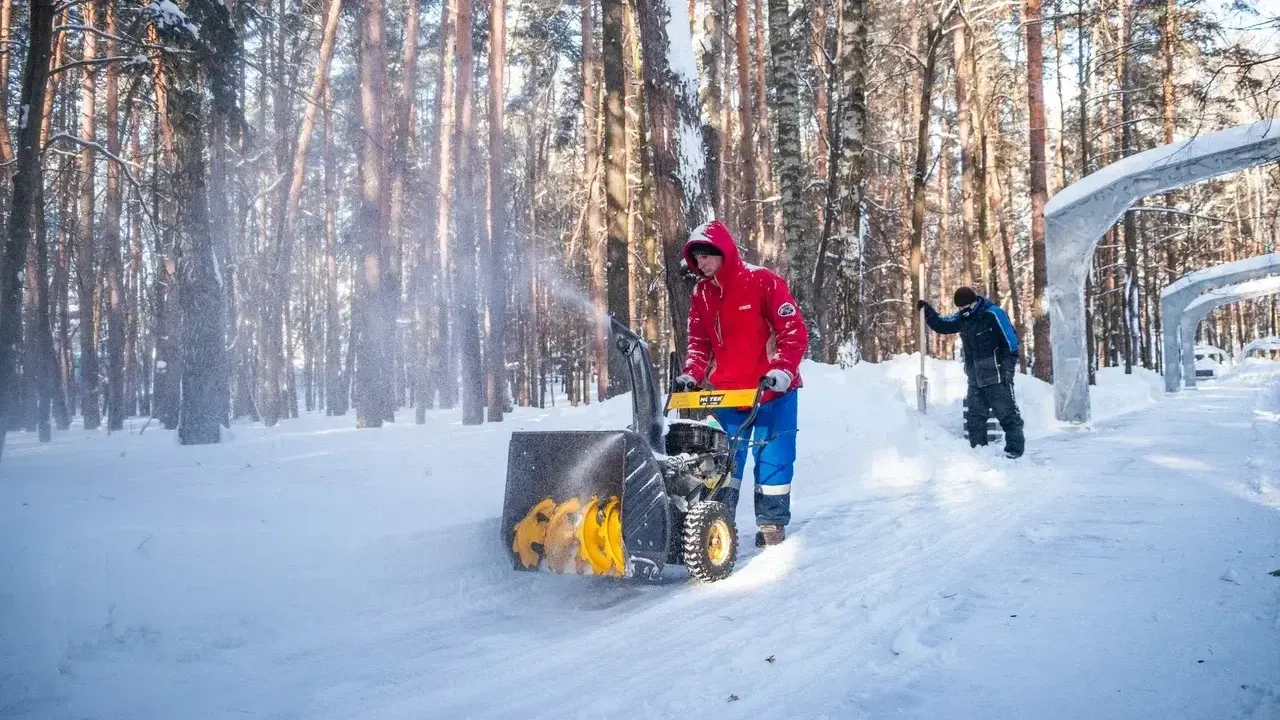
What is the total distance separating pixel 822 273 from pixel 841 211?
1004 mm

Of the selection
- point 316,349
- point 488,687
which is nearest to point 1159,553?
point 488,687

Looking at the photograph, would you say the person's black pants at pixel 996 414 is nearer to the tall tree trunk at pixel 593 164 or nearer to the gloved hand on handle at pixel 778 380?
the gloved hand on handle at pixel 778 380

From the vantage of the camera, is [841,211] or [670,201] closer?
[670,201]

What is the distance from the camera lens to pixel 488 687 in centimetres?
271

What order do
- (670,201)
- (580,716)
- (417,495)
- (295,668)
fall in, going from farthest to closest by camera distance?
1. (670,201)
2. (417,495)
3. (295,668)
4. (580,716)

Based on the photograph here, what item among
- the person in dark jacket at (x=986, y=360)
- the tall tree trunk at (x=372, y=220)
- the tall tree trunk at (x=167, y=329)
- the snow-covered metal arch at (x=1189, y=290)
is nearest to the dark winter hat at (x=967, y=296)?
the person in dark jacket at (x=986, y=360)

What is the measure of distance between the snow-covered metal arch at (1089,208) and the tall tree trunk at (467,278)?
1104cm

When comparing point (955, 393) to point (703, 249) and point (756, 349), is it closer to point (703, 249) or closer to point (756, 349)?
point (756, 349)

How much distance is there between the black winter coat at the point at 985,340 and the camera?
8.82 m

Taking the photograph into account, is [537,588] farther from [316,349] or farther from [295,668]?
[316,349]

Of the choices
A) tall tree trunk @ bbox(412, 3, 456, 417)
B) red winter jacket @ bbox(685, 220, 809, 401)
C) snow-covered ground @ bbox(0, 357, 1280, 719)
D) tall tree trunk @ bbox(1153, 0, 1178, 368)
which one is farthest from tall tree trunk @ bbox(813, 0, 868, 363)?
tall tree trunk @ bbox(412, 3, 456, 417)

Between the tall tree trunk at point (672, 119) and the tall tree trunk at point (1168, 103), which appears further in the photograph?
the tall tree trunk at point (1168, 103)

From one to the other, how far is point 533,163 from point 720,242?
23.2m

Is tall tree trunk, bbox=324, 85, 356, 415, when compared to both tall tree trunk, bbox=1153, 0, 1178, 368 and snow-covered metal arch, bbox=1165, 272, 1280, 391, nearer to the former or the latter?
tall tree trunk, bbox=1153, 0, 1178, 368
